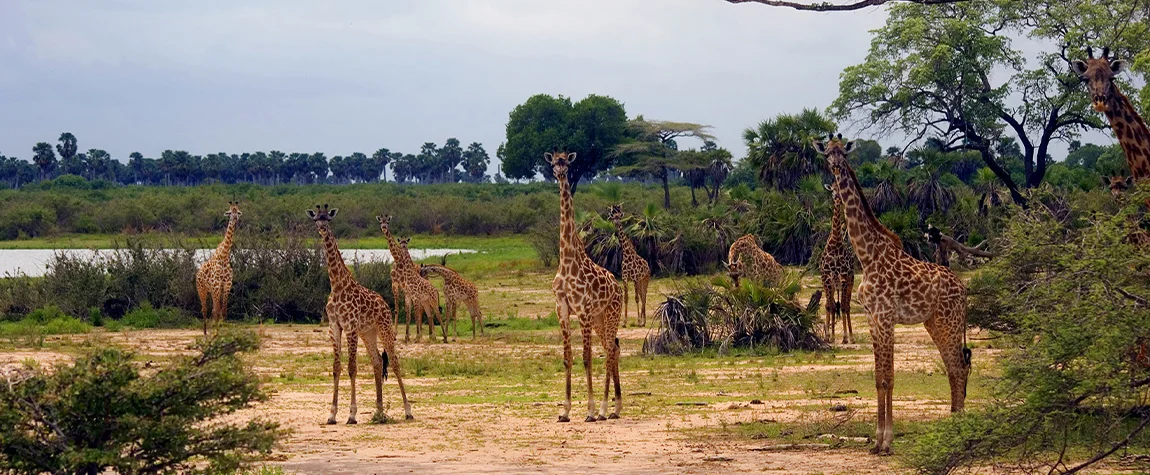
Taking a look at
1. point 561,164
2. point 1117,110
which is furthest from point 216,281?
point 1117,110

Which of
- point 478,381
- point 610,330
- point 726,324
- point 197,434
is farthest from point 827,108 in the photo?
point 197,434

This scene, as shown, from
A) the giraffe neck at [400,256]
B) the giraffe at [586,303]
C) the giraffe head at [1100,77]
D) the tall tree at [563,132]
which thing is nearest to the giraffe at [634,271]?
the giraffe neck at [400,256]

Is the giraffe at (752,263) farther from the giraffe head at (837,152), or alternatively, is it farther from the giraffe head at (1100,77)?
the giraffe head at (1100,77)

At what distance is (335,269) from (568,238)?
2.43 m

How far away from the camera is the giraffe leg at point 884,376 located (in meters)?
10.1

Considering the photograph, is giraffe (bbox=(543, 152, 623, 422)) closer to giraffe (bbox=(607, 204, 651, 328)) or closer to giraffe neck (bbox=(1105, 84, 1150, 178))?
giraffe neck (bbox=(1105, 84, 1150, 178))

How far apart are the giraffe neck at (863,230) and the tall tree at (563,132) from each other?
200 ft

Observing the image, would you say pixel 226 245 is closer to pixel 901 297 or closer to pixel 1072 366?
pixel 901 297

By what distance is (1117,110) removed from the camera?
9.13m

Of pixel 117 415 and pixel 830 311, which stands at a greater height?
pixel 830 311

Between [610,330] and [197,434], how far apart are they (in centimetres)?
610

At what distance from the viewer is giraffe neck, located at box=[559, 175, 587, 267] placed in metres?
13.0

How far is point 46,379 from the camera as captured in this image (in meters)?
7.46

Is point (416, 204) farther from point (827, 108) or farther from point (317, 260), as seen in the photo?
point (317, 260)
